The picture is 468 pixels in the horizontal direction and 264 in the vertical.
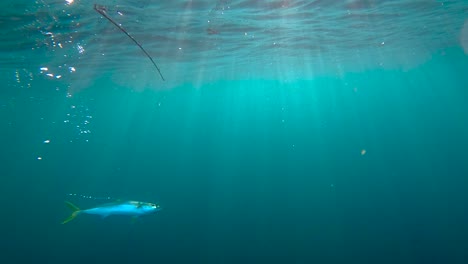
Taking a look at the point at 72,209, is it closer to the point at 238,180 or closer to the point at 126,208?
the point at 126,208

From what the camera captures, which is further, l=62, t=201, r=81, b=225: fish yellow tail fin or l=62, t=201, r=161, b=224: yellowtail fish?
l=62, t=201, r=81, b=225: fish yellow tail fin

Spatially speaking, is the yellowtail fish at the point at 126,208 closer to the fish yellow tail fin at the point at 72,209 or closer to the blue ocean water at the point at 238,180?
the fish yellow tail fin at the point at 72,209

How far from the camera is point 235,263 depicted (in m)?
16.9

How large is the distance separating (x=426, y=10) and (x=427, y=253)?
12.6m

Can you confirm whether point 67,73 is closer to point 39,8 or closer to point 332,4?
point 39,8

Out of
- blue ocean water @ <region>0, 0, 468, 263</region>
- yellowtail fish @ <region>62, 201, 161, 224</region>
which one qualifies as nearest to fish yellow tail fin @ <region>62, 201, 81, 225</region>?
yellowtail fish @ <region>62, 201, 161, 224</region>

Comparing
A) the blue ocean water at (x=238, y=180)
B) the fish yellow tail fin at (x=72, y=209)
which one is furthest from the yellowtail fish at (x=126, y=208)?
the blue ocean water at (x=238, y=180)

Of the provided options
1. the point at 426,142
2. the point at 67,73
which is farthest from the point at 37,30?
the point at 426,142

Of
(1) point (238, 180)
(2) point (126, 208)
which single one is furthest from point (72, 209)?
(1) point (238, 180)

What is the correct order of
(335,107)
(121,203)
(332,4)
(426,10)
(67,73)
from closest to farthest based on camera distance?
(121,203), (332,4), (426,10), (67,73), (335,107)

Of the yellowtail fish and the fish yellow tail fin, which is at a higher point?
the yellowtail fish

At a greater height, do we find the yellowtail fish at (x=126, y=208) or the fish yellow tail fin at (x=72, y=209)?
the yellowtail fish at (x=126, y=208)

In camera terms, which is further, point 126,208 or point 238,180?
point 238,180

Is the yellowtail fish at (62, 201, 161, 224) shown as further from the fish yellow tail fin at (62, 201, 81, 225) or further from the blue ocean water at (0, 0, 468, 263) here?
the blue ocean water at (0, 0, 468, 263)
